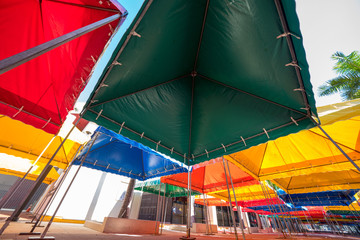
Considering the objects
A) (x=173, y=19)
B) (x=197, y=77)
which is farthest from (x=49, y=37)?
(x=197, y=77)

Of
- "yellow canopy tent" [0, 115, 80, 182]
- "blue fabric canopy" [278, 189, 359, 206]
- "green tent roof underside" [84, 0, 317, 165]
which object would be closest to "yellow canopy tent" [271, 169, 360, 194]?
"blue fabric canopy" [278, 189, 359, 206]

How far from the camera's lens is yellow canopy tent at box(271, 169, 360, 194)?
20.6ft

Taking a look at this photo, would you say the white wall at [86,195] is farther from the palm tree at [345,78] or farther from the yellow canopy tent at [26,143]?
the palm tree at [345,78]

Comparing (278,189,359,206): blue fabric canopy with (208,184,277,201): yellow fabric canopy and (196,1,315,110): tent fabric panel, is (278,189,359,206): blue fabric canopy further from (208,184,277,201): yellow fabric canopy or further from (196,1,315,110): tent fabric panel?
(196,1,315,110): tent fabric panel

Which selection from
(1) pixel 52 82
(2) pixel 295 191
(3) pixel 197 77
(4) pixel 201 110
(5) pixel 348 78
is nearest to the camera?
(1) pixel 52 82

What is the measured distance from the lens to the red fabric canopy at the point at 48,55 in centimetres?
217

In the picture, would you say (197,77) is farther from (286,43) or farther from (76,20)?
(76,20)

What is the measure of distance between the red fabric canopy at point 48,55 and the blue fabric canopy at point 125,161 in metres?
2.56

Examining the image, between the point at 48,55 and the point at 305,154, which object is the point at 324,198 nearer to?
the point at 305,154

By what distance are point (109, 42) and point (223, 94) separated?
241 centimetres

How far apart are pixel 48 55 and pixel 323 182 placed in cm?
1129

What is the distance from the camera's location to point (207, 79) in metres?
3.07

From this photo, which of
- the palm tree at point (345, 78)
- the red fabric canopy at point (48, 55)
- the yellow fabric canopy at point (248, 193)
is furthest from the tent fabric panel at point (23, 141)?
the palm tree at point (345, 78)

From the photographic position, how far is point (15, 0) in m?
1.99
